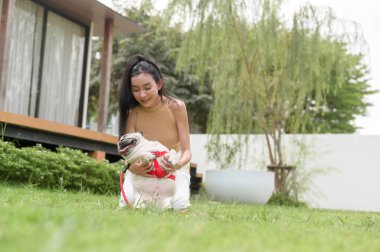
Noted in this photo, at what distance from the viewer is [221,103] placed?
30.8ft

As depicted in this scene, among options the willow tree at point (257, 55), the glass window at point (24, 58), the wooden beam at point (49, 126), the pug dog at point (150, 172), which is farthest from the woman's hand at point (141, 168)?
the willow tree at point (257, 55)

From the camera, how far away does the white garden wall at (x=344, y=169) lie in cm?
1173

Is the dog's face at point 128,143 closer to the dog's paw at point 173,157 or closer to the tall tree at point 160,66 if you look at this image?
the dog's paw at point 173,157

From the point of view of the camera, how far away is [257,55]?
30.7ft

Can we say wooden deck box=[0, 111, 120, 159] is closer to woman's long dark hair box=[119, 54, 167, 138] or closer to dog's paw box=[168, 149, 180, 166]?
woman's long dark hair box=[119, 54, 167, 138]

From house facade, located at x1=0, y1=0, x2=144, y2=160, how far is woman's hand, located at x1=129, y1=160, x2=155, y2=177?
430cm

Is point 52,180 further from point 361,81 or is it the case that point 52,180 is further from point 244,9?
point 361,81

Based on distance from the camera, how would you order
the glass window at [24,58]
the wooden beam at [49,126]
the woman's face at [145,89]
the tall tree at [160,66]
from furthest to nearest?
1. the tall tree at [160,66]
2. the glass window at [24,58]
3. the wooden beam at [49,126]
4. the woman's face at [145,89]

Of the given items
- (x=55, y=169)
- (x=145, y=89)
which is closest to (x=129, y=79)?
(x=145, y=89)

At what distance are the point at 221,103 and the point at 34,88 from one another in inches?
124

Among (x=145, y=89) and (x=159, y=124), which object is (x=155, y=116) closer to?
(x=159, y=124)

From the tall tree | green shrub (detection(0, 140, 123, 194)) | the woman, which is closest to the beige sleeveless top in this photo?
the woman

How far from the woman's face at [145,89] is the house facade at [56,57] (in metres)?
4.10

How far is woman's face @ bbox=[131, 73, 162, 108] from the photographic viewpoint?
11.1ft
